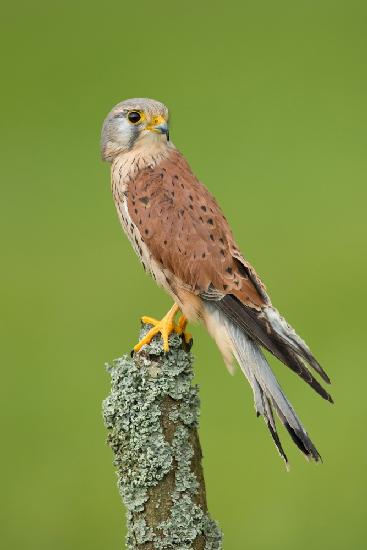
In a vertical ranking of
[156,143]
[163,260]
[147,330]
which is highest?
[156,143]

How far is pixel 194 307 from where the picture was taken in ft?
10.1

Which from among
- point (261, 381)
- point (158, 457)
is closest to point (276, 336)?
point (261, 381)

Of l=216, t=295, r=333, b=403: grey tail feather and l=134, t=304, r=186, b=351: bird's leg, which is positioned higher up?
l=134, t=304, r=186, b=351: bird's leg

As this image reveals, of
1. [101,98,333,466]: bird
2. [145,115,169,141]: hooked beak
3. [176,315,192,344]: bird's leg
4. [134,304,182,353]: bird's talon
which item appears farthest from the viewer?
[145,115,169,141]: hooked beak

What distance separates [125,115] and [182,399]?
1032 millimetres

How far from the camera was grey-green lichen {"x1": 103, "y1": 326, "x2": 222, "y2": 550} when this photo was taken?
2.64 metres

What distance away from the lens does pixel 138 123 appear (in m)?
3.20

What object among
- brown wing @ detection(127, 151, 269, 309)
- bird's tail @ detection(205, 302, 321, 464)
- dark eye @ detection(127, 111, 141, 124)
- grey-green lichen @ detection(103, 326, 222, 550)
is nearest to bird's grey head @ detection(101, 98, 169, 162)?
dark eye @ detection(127, 111, 141, 124)

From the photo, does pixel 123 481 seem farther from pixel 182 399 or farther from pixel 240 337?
pixel 240 337

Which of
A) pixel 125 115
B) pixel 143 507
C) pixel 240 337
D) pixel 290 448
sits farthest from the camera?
pixel 290 448

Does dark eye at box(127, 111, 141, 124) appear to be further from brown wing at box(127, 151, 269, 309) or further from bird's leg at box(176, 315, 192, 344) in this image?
bird's leg at box(176, 315, 192, 344)

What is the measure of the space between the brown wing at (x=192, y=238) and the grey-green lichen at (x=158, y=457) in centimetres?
35

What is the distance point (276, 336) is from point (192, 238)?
44 centimetres

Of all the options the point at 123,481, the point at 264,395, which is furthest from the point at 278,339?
the point at 123,481
